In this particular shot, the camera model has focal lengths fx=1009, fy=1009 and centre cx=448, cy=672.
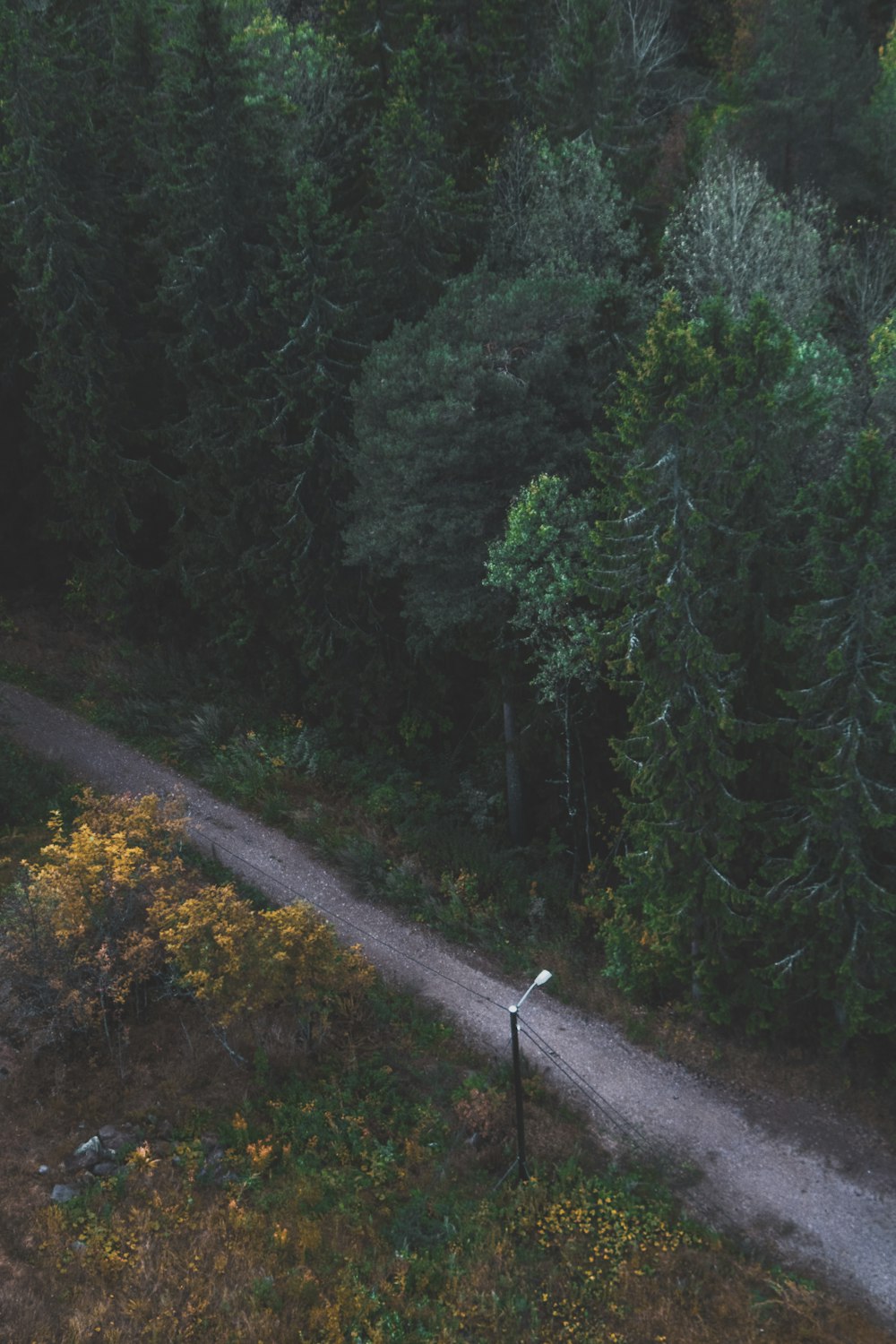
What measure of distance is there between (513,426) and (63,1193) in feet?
50.7

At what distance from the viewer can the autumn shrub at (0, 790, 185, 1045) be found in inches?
684

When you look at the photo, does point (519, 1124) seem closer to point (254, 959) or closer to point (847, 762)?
point (254, 959)

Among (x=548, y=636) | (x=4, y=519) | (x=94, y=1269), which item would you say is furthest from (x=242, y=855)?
(x=4, y=519)

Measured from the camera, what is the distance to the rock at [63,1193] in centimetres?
1513

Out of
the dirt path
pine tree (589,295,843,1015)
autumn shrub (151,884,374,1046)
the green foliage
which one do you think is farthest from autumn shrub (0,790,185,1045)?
pine tree (589,295,843,1015)

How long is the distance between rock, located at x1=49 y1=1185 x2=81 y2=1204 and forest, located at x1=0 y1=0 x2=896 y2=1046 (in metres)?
10.4

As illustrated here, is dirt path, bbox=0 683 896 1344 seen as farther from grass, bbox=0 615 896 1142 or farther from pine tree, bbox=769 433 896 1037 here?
pine tree, bbox=769 433 896 1037

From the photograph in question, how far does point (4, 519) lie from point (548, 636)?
1899cm

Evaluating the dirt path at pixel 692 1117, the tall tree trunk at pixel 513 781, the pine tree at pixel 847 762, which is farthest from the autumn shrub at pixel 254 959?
the pine tree at pixel 847 762

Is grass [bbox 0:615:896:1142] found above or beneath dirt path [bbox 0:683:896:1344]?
above

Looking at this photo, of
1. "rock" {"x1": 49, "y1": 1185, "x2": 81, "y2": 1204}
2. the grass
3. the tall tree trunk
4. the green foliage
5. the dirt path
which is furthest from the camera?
the tall tree trunk

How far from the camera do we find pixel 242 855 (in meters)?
23.8

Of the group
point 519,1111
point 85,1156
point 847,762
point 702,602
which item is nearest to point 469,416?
point 702,602

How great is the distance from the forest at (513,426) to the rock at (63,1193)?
10448 millimetres
